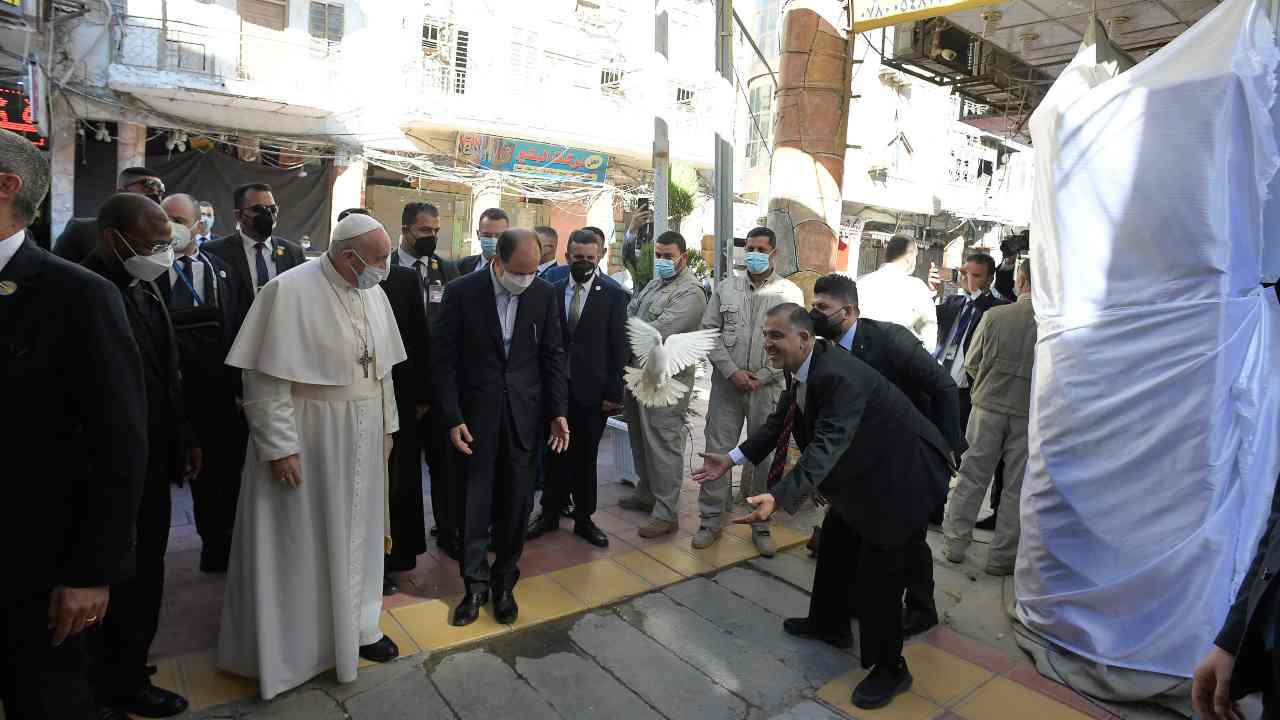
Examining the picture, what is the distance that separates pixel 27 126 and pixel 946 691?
11594 millimetres

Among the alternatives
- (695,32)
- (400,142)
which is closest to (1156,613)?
(400,142)

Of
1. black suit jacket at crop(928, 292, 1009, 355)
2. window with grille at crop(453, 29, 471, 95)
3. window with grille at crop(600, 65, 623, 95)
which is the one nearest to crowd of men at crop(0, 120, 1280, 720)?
black suit jacket at crop(928, 292, 1009, 355)

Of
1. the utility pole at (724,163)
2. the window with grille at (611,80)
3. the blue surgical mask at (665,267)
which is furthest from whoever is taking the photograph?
the window with grille at (611,80)

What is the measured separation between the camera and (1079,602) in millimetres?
3320

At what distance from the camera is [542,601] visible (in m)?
3.75

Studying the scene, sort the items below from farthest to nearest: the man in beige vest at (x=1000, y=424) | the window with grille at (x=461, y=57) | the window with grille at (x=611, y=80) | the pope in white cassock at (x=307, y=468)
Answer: the window with grille at (x=611, y=80) → the window with grille at (x=461, y=57) → the man in beige vest at (x=1000, y=424) → the pope in white cassock at (x=307, y=468)

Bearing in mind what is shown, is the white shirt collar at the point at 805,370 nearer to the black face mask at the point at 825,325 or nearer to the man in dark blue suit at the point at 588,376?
the black face mask at the point at 825,325

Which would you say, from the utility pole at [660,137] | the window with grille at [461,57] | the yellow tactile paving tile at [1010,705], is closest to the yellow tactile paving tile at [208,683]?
the yellow tactile paving tile at [1010,705]

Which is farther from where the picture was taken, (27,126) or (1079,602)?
(27,126)

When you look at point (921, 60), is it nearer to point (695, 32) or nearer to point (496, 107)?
point (496, 107)

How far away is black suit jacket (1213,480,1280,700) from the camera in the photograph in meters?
1.54

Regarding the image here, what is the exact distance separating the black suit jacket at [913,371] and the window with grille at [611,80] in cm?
1632

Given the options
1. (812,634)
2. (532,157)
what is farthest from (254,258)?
(532,157)

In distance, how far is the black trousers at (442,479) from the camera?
3707 millimetres
